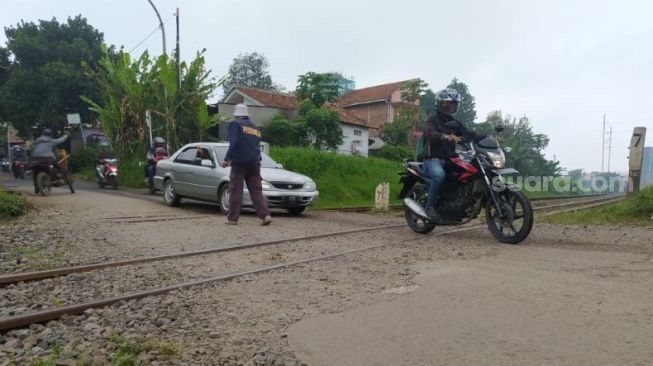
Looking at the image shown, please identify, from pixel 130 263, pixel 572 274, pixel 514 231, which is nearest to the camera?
pixel 572 274

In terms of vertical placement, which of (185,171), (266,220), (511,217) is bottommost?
(266,220)

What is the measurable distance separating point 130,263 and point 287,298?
7.14ft

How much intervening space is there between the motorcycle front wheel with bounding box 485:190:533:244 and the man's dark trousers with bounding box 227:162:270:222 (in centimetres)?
346

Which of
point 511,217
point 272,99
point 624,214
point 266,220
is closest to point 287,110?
point 272,99

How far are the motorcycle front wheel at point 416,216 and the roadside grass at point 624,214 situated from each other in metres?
2.51

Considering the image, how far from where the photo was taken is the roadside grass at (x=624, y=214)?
840 centimetres

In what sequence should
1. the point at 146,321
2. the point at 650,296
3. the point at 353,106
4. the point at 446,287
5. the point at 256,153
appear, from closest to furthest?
the point at 146,321 < the point at 650,296 < the point at 446,287 < the point at 256,153 < the point at 353,106

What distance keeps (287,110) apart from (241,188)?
2313 centimetres

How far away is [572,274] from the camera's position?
4.66 metres

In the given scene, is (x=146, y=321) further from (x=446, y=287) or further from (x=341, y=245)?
(x=341, y=245)

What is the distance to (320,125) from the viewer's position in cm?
2622

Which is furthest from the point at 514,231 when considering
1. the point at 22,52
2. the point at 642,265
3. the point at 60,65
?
the point at 22,52

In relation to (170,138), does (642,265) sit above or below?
below

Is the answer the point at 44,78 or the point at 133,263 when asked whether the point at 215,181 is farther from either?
the point at 44,78
